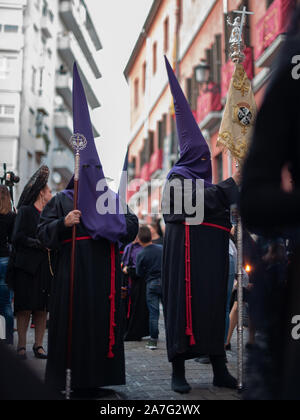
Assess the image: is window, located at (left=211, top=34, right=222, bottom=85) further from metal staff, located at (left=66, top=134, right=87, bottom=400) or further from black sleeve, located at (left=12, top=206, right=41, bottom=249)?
metal staff, located at (left=66, top=134, right=87, bottom=400)

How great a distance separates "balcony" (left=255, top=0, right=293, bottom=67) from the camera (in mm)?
14209

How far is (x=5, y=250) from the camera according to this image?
6922 millimetres

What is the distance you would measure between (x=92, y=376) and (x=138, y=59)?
3560 centimetres

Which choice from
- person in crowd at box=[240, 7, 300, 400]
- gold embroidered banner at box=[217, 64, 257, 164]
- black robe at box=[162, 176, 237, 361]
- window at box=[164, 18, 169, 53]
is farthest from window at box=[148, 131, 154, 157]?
person in crowd at box=[240, 7, 300, 400]

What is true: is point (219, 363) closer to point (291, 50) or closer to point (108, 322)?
point (108, 322)

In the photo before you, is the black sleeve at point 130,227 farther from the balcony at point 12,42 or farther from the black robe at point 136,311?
the balcony at point 12,42

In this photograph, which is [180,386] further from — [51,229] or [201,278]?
[51,229]

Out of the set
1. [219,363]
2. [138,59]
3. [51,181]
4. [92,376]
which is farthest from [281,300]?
[138,59]

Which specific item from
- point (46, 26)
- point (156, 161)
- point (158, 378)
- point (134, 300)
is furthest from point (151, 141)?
point (158, 378)

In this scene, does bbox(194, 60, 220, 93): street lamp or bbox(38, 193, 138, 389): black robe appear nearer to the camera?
bbox(38, 193, 138, 389): black robe

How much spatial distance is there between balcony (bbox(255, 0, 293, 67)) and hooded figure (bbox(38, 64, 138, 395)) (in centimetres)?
1029

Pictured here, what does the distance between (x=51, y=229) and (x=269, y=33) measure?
40.1ft
